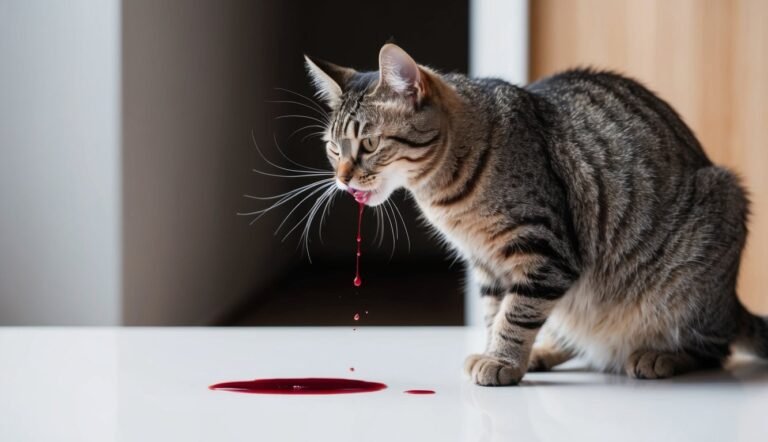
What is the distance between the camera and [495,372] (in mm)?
1792

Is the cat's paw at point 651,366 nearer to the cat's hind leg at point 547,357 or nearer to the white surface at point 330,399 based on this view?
the white surface at point 330,399

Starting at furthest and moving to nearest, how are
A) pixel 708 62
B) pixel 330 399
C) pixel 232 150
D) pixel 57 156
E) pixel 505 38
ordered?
pixel 232 150
pixel 505 38
pixel 57 156
pixel 708 62
pixel 330 399

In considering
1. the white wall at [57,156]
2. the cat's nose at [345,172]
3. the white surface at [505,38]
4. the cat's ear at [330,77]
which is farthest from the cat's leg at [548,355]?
the white wall at [57,156]

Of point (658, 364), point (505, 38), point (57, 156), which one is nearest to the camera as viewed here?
point (658, 364)

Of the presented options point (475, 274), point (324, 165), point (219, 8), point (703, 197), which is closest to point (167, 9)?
point (219, 8)

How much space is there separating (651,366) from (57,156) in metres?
1.83

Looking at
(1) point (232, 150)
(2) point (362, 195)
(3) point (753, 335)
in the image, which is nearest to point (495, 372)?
(2) point (362, 195)

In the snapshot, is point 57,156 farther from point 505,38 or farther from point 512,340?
point 512,340

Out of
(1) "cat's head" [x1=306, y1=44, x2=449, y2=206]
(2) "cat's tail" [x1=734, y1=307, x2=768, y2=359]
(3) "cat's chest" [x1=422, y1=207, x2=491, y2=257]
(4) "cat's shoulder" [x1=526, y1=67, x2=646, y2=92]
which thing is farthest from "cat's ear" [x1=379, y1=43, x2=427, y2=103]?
(2) "cat's tail" [x1=734, y1=307, x2=768, y2=359]

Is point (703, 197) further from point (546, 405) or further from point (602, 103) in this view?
point (546, 405)

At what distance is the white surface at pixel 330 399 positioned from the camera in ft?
4.77

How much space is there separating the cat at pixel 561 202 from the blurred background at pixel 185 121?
0.65 metres

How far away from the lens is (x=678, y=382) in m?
1.86

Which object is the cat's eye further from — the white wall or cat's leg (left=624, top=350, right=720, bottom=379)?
the white wall
